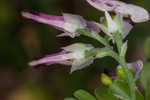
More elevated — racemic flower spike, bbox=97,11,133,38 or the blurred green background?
racemic flower spike, bbox=97,11,133,38

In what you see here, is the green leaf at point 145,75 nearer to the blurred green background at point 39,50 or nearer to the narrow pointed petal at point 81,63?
the narrow pointed petal at point 81,63

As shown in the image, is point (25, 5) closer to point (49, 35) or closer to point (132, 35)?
point (49, 35)

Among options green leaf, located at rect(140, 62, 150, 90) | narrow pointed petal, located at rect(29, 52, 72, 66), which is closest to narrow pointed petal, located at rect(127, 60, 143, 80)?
green leaf, located at rect(140, 62, 150, 90)

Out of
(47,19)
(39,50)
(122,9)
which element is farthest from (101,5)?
(39,50)

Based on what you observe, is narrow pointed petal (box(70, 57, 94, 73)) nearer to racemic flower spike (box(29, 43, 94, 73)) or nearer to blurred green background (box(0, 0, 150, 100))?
racemic flower spike (box(29, 43, 94, 73))

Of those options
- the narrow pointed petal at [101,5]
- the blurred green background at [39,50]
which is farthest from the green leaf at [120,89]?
the blurred green background at [39,50]

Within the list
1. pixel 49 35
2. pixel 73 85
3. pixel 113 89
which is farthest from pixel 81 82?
pixel 113 89

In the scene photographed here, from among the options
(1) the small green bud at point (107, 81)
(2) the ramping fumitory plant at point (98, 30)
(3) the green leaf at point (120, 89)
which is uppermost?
(2) the ramping fumitory plant at point (98, 30)
